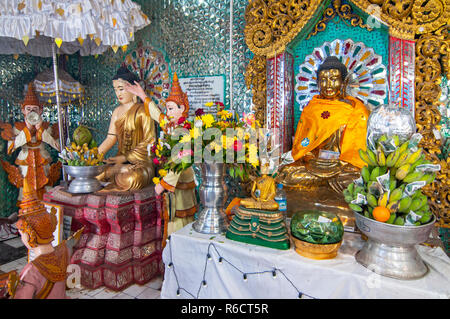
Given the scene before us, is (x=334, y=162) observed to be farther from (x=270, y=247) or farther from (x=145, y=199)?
(x=145, y=199)

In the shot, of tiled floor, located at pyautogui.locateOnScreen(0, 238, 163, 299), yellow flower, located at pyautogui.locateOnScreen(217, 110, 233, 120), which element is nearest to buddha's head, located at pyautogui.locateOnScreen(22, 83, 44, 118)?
tiled floor, located at pyautogui.locateOnScreen(0, 238, 163, 299)

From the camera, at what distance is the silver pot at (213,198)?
2152mm

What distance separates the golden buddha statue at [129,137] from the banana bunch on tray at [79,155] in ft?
1.06

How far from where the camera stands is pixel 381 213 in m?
1.51

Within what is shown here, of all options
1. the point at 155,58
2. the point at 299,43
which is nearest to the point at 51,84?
the point at 155,58

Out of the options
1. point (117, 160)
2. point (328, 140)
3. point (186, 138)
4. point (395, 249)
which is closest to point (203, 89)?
point (117, 160)

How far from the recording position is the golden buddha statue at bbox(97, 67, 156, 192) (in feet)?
11.2

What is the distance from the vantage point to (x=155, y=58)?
4465mm

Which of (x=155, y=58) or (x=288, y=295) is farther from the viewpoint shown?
(x=155, y=58)

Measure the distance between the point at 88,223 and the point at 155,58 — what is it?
2622mm

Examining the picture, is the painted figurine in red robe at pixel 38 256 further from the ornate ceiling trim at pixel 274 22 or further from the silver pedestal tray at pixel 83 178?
the ornate ceiling trim at pixel 274 22

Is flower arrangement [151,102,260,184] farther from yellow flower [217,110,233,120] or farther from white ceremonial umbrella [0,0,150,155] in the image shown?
white ceremonial umbrella [0,0,150,155]

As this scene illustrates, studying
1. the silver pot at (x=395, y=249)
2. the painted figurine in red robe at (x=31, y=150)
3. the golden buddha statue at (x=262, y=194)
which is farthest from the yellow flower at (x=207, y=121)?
the painted figurine in red robe at (x=31, y=150)

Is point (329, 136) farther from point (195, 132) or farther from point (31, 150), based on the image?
point (31, 150)
